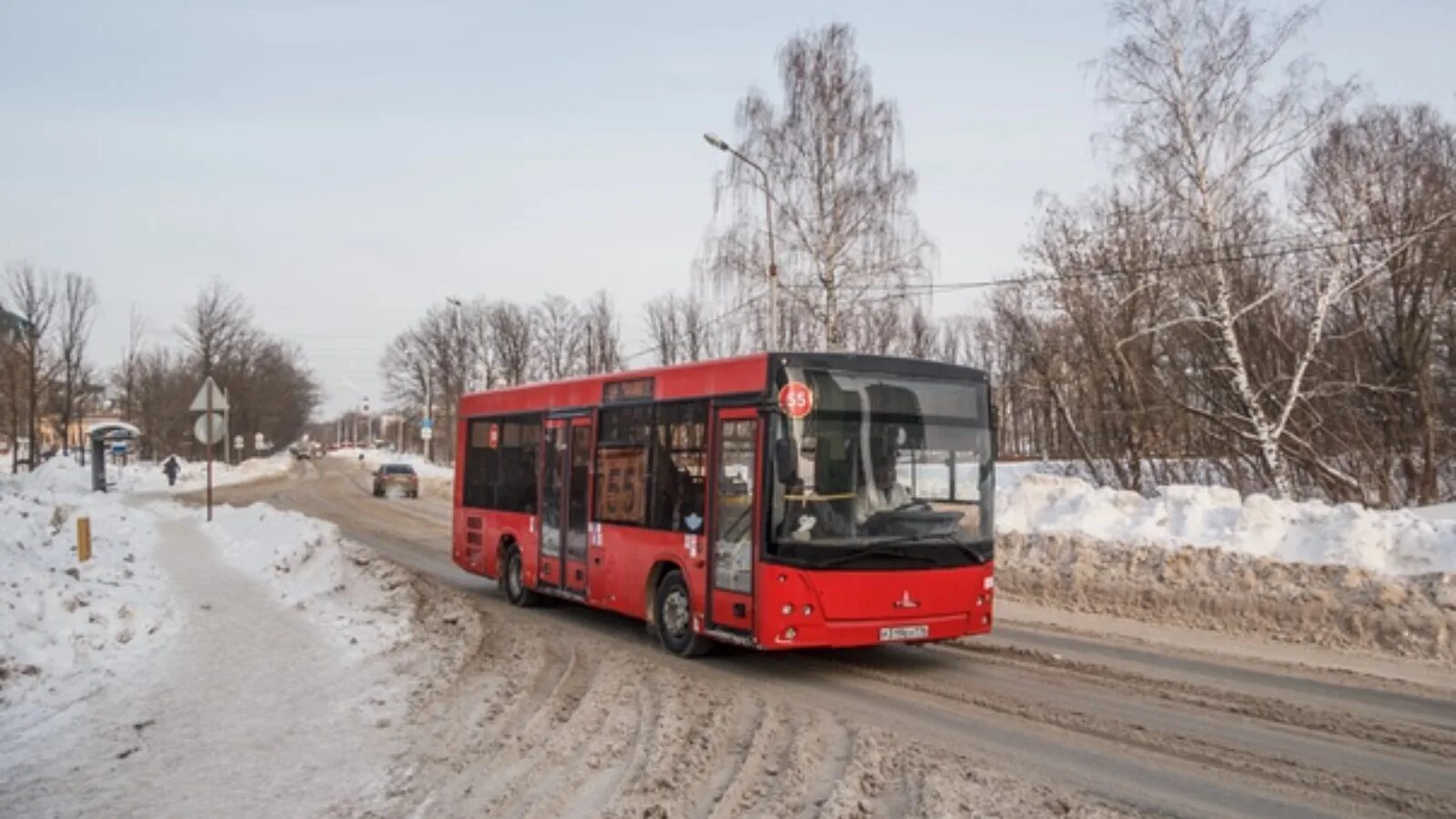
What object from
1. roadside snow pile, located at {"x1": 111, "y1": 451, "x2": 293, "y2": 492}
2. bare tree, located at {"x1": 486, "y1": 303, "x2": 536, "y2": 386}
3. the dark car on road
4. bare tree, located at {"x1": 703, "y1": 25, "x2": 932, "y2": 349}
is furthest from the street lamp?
bare tree, located at {"x1": 486, "y1": 303, "x2": 536, "y2": 386}

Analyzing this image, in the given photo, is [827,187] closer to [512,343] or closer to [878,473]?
[878,473]

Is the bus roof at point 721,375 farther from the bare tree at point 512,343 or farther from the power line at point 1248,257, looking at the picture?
the bare tree at point 512,343

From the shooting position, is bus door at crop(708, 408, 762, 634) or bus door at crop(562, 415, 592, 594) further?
bus door at crop(562, 415, 592, 594)

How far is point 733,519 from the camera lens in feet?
31.6

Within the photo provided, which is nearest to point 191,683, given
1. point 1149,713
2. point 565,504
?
point 565,504

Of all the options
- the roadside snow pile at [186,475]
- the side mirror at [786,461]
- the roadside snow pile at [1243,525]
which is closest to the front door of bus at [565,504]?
the side mirror at [786,461]

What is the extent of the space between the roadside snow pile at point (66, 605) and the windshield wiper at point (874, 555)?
19.7 ft

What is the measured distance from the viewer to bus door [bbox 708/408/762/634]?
9.37m

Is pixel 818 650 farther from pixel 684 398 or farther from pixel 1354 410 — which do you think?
pixel 1354 410

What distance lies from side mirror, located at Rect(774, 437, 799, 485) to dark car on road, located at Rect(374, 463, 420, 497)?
3975 centimetres

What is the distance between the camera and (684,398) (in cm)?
1069

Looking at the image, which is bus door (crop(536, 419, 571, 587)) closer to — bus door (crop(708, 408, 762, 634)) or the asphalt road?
the asphalt road

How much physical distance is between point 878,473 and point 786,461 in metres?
0.82

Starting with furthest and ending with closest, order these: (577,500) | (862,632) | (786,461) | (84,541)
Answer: (84,541)
(577,500)
(862,632)
(786,461)
